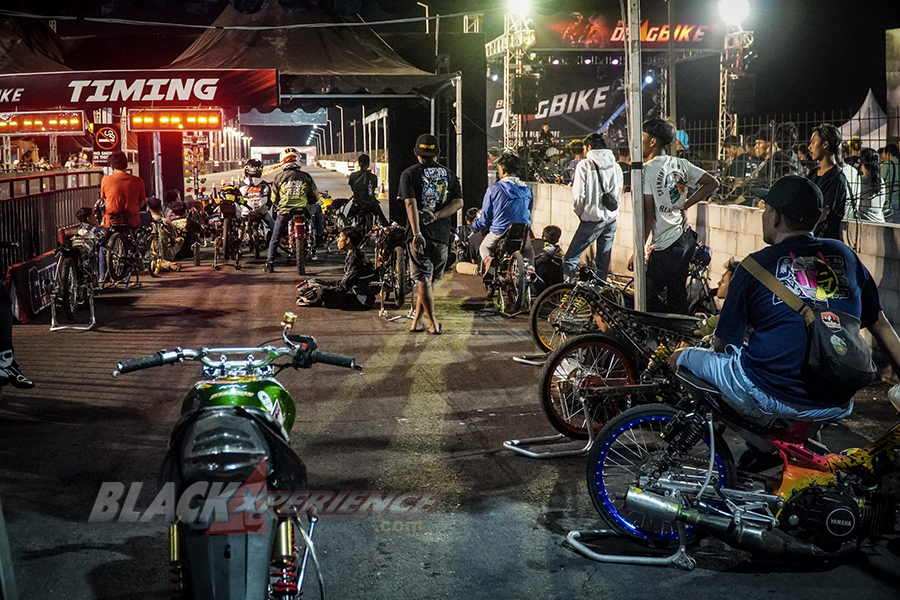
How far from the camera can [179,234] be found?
1864 centimetres

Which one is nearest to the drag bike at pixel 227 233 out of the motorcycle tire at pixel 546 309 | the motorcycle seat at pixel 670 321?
the motorcycle tire at pixel 546 309

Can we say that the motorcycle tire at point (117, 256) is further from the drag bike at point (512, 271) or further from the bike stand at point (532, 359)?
the bike stand at point (532, 359)

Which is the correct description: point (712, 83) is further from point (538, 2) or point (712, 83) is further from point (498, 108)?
point (538, 2)

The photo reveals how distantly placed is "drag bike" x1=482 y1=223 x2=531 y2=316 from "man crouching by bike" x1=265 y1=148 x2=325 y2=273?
5392mm

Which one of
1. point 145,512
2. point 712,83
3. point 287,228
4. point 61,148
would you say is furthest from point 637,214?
point 61,148

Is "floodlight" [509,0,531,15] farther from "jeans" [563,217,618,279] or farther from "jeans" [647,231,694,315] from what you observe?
"jeans" [647,231,694,315]

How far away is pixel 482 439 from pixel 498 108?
1323 inches

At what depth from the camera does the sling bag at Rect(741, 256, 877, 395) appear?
4312mm

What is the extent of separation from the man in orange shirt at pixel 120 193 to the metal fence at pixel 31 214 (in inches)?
36.9

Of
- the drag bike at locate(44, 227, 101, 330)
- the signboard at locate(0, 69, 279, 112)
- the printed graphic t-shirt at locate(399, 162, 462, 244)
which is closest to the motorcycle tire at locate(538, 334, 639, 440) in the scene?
the printed graphic t-shirt at locate(399, 162, 462, 244)

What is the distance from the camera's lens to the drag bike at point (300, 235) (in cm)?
1631

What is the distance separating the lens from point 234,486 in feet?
10.4

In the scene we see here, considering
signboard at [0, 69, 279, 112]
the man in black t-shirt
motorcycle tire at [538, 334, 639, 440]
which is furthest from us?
the man in black t-shirt

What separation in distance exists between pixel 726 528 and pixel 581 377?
6.98ft
